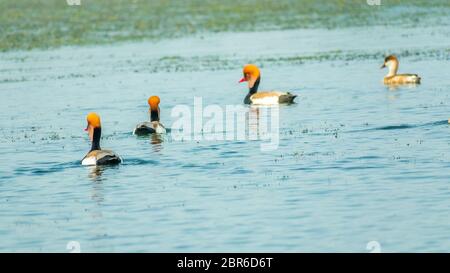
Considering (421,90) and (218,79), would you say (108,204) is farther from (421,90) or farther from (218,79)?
(218,79)

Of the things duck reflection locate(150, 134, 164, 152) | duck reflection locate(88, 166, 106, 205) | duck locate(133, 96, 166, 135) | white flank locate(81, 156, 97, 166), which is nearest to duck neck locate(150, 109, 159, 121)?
duck locate(133, 96, 166, 135)

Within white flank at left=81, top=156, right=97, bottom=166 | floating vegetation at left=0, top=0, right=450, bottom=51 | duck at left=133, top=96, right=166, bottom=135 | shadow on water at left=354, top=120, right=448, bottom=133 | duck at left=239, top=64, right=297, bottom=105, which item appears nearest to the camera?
white flank at left=81, top=156, right=97, bottom=166

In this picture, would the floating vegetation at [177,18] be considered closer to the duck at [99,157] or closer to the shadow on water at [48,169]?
the shadow on water at [48,169]

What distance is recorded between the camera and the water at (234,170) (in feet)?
59.0

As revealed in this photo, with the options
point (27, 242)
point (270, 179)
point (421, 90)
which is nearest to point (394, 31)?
point (421, 90)

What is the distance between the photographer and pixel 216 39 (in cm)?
5891

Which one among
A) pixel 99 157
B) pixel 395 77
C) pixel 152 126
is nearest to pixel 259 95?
pixel 395 77

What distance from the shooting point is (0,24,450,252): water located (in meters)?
18.0

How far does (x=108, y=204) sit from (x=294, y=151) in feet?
18.9

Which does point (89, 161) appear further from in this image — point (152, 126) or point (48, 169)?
point (152, 126)

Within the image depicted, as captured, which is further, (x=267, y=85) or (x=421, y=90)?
(x=267, y=85)

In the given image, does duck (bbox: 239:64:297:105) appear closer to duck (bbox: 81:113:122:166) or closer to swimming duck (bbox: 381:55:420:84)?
swimming duck (bbox: 381:55:420:84)

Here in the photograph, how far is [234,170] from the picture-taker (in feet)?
76.8

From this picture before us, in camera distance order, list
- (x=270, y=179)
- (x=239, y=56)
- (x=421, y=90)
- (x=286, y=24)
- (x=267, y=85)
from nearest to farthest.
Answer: (x=270, y=179)
(x=421, y=90)
(x=267, y=85)
(x=239, y=56)
(x=286, y=24)
